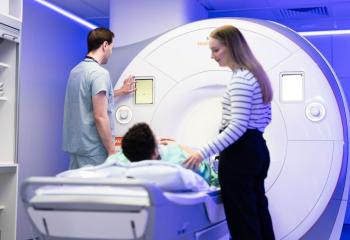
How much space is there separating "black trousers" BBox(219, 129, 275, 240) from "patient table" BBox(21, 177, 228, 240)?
39 cm

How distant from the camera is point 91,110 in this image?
286 cm

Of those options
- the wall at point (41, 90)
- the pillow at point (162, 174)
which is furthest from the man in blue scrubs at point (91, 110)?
the wall at point (41, 90)

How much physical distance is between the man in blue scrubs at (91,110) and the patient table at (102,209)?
2.79ft

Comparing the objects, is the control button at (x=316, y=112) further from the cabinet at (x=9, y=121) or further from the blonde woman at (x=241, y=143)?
the cabinet at (x=9, y=121)

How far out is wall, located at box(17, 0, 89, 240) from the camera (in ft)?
12.7

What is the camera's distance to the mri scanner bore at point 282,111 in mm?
2750

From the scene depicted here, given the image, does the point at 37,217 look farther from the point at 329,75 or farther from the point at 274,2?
the point at 274,2

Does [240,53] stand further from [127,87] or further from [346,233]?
[346,233]

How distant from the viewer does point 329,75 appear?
111 inches

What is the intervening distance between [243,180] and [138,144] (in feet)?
1.60

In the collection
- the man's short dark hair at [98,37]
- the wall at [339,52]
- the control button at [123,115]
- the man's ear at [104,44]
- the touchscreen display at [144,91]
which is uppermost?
the wall at [339,52]

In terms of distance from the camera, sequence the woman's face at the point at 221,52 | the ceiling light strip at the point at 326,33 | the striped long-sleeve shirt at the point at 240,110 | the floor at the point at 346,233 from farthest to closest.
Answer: the ceiling light strip at the point at 326,33 < the floor at the point at 346,233 < the woman's face at the point at 221,52 < the striped long-sleeve shirt at the point at 240,110

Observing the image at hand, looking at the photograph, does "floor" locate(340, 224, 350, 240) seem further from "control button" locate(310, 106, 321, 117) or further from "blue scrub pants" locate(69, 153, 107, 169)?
"blue scrub pants" locate(69, 153, 107, 169)

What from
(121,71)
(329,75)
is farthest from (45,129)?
(329,75)
